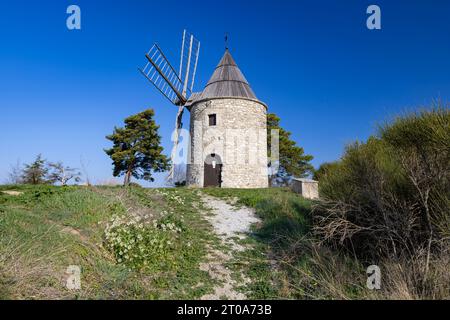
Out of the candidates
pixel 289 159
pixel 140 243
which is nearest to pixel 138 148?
pixel 289 159

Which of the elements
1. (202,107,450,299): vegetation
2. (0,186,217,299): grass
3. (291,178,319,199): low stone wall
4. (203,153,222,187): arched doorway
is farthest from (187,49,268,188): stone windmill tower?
(202,107,450,299): vegetation

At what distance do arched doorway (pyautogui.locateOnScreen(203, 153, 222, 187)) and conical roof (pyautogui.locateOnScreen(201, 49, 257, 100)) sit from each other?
3.82 metres

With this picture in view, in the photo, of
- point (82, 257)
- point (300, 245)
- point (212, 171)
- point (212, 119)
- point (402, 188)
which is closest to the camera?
point (82, 257)

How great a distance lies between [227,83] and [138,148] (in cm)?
919

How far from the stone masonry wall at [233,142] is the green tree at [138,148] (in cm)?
666

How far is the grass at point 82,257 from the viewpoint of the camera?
11.7ft

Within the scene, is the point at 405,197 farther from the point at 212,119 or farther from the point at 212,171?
the point at 212,119

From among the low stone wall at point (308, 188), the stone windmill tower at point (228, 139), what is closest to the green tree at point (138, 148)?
the stone windmill tower at point (228, 139)

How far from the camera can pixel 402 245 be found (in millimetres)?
4453

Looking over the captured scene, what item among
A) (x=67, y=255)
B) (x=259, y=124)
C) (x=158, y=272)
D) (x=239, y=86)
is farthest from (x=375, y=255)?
(x=239, y=86)

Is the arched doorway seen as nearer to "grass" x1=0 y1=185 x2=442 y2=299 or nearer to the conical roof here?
the conical roof

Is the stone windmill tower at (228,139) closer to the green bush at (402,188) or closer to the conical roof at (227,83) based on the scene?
the conical roof at (227,83)

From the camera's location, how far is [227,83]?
16.6 meters
